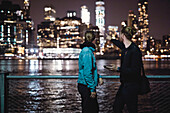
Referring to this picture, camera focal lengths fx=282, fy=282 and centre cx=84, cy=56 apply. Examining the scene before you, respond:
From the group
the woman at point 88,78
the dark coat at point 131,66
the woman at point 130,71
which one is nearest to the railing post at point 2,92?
the woman at point 88,78

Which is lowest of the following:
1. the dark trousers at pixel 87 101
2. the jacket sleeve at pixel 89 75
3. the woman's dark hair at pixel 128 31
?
the dark trousers at pixel 87 101

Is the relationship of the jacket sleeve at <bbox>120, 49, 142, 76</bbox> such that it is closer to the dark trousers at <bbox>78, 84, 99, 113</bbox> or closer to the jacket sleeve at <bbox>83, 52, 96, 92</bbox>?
the jacket sleeve at <bbox>83, 52, 96, 92</bbox>

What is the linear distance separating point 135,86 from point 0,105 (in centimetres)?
325

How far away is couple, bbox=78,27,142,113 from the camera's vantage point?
5.65m

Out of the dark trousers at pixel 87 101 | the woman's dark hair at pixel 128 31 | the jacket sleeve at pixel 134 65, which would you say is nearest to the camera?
the jacket sleeve at pixel 134 65

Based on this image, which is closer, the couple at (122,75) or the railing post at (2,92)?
the couple at (122,75)

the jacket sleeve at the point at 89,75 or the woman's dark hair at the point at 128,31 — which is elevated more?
the woman's dark hair at the point at 128,31

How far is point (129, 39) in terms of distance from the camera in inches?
231

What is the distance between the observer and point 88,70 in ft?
19.2

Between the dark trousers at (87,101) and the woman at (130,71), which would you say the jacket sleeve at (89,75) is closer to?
the dark trousers at (87,101)

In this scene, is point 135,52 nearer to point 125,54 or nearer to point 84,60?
point 125,54

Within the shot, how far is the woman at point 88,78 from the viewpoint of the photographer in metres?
5.86

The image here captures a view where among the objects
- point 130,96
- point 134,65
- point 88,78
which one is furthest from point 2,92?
point 134,65

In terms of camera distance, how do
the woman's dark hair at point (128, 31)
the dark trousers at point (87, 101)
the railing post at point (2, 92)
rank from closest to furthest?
the woman's dark hair at point (128, 31) < the dark trousers at point (87, 101) < the railing post at point (2, 92)
